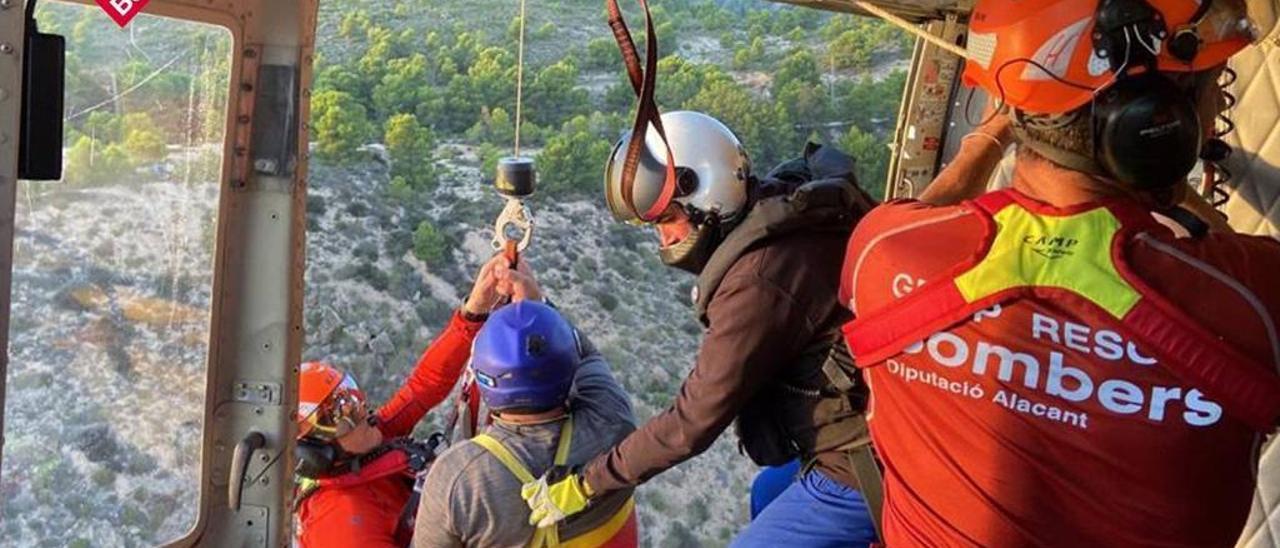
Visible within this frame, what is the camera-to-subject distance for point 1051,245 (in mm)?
1354

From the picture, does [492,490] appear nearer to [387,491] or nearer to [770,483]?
Answer: [770,483]

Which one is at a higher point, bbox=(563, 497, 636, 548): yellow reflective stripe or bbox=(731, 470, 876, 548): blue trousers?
bbox=(731, 470, 876, 548): blue trousers

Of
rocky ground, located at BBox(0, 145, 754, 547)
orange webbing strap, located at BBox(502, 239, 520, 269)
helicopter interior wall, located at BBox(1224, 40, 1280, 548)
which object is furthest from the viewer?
orange webbing strap, located at BBox(502, 239, 520, 269)

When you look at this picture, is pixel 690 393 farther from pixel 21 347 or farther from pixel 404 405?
pixel 404 405

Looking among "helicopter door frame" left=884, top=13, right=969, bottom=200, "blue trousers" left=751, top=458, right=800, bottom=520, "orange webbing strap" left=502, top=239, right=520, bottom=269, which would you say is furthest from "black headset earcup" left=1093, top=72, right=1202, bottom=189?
"helicopter door frame" left=884, top=13, right=969, bottom=200

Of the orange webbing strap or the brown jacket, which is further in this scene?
the orange webbing strap

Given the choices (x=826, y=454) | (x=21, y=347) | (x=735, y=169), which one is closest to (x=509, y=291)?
(x=735, y=169)

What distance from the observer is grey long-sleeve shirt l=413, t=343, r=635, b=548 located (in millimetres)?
2428

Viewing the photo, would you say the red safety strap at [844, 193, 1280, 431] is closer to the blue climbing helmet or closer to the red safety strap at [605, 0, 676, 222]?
the red safety strap at [605, 0, 676, 222]

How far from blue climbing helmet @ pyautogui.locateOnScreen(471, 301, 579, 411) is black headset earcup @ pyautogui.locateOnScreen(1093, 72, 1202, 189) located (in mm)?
1455

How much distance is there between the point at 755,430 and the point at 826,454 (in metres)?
0.18

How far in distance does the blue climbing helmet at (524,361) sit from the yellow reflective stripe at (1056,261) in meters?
1.33

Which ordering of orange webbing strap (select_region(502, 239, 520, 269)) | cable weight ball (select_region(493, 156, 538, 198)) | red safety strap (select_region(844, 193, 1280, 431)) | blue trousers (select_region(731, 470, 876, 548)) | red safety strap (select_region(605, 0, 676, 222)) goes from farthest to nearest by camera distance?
orange webbing strap (select_region(502, 239, 520, 269))
cable weight ball (select_region(493, 156, 538, 198))
blue trousers (select_region(731, 470, 876, 548))
red safety strap (select_region(605, 0, 676, 222))
red safety strap (select_region(844, 193, 1280, 431))

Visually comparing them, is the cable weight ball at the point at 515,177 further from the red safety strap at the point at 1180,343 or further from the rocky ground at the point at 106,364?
the red safety strap at the point at 1180,343
